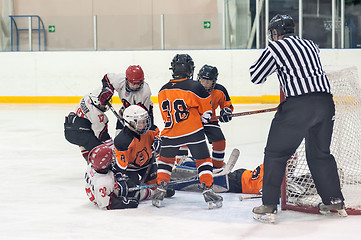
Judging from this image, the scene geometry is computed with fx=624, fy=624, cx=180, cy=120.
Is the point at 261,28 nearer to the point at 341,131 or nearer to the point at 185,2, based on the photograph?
the point at 185,2

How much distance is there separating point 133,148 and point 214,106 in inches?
39.8

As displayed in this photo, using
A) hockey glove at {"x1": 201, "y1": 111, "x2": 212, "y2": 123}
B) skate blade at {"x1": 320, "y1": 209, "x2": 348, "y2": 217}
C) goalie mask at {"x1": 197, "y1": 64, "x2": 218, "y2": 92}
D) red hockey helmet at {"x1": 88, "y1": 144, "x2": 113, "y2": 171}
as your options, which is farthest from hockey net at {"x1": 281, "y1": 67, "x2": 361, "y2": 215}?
red hockey helmet at {"x1": 88, "y1": 144, "x2": 113, "y2": 171}

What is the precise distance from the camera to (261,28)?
38.7 ft

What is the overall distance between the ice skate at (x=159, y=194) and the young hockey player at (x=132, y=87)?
0.75m

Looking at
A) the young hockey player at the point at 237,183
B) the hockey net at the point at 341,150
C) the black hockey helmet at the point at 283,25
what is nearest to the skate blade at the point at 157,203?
the young hockey player at the point at 237,183

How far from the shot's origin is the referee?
3270 mm

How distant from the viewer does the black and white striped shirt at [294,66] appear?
10.7ft

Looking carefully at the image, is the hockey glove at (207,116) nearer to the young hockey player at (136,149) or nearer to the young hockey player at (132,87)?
the young hockey player at (136,149)

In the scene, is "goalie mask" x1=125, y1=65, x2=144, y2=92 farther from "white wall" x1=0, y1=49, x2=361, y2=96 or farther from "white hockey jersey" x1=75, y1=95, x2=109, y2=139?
"white wall" x1=0, y1=49, x2=361, y2=96

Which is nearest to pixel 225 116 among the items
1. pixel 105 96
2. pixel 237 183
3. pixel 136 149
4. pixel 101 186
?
pixel 237 183

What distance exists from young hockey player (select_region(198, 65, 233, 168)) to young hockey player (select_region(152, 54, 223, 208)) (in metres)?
0.50

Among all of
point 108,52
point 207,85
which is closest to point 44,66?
point 108,52

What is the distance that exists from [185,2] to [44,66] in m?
3.44

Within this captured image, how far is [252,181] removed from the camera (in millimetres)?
4078
